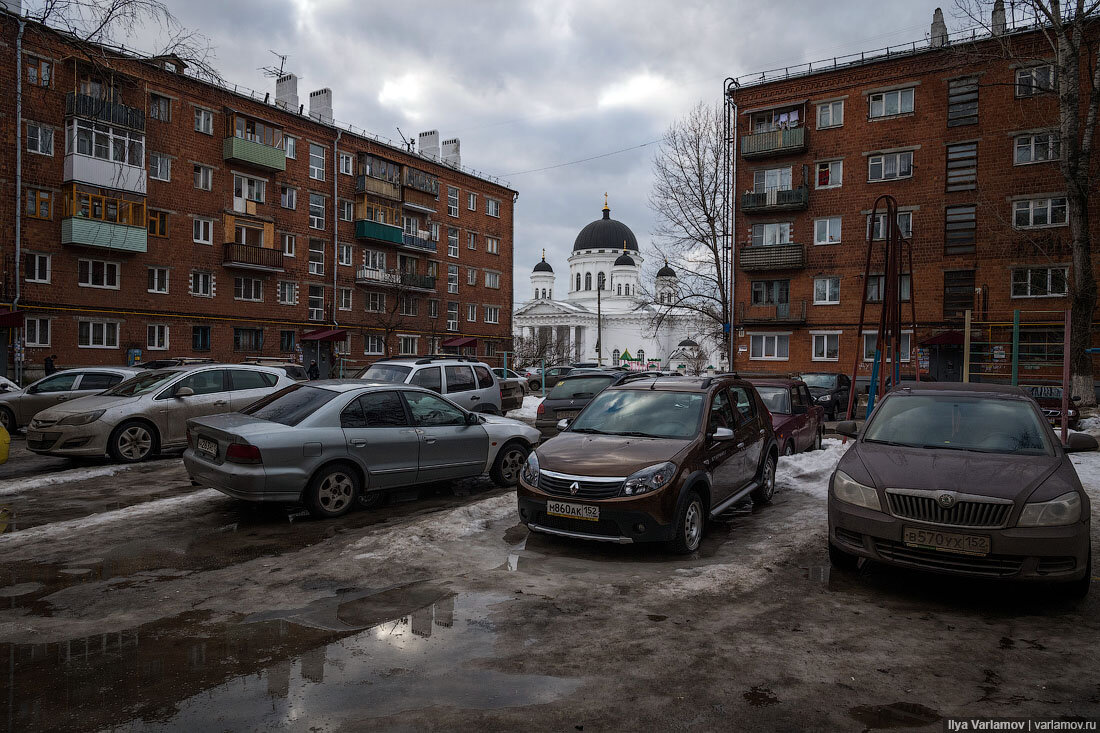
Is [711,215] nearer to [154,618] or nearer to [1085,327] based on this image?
[1085,327]

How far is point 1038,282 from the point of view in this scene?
101 feet

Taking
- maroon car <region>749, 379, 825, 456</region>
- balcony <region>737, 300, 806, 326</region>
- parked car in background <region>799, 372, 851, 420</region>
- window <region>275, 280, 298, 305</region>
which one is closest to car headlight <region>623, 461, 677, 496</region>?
maroon car <region>749, 379, 825, 456</region>

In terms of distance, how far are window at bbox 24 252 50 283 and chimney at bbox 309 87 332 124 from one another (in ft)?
60.3

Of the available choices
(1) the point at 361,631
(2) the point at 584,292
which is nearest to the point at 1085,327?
(1) the point at 361,631

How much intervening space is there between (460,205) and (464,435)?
44.6 meters

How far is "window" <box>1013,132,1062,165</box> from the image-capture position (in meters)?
30.0

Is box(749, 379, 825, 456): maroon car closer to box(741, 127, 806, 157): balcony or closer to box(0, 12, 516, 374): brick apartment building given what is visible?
box(0, 12, 516, 374): brick apartment building

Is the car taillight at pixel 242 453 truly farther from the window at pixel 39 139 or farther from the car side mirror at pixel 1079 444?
the window at pixel 39 139

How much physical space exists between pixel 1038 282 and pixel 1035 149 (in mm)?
5994

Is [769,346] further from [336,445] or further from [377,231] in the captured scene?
[336,445]

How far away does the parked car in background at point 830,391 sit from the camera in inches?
813

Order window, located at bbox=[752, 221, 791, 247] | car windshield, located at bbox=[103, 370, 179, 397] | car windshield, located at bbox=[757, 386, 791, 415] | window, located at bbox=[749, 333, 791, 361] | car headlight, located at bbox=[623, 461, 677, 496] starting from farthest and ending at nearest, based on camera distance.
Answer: window, located at bbox=[752, 221, 791, 247] < window, located at bbox=[749, 333, 791, 361] < car windshield, located at bbox=[757, 386, 791, 415] < car windshield, located at bbox=[103, 370, 179, 397] < car headlight, located at bbox=[623, 461, 677, 496]

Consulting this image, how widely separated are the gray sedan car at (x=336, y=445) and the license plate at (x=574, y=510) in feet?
8.58

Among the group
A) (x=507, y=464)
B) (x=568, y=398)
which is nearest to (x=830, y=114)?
(x=568, y=398)
